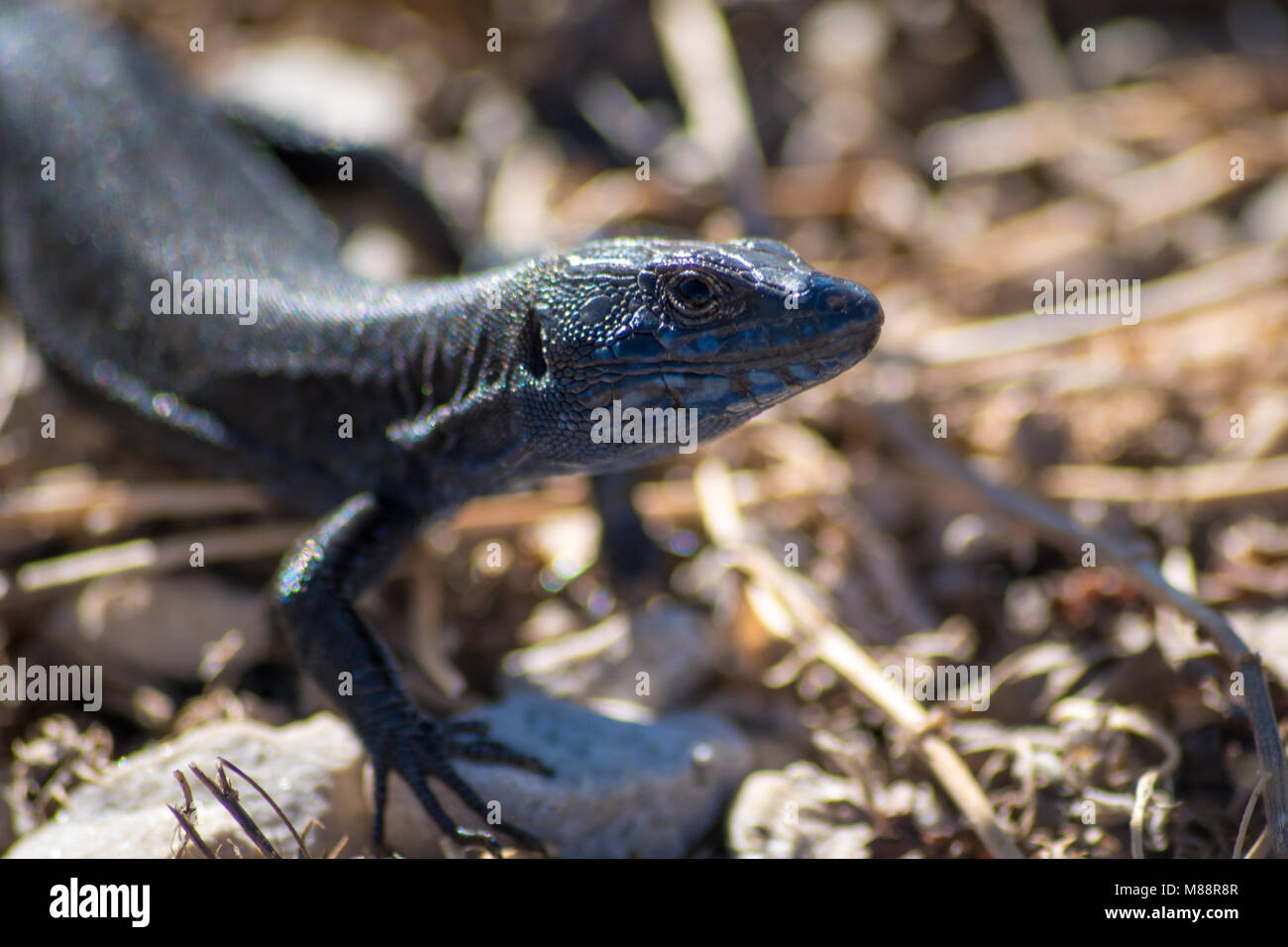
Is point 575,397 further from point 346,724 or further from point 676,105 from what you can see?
point 676,105

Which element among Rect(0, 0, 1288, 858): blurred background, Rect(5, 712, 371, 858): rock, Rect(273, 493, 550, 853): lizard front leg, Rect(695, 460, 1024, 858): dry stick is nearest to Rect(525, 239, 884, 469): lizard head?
Rect(273, 493, 550, 853): lizard front leg

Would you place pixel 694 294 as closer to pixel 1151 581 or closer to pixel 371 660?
pixel 371 660

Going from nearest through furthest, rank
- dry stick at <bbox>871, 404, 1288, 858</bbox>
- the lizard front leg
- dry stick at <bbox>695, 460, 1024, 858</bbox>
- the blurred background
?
dry stick at <bbox>871, 404, 1288, 858</bbox>, dry stick at <bbox>695, 460, 1024, 858</bbox>, the lizard front leg, the blurred background

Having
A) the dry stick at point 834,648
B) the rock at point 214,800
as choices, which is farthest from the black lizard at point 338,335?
the dry stick at point 834,648

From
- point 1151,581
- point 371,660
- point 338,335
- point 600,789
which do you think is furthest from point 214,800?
point 1151,581

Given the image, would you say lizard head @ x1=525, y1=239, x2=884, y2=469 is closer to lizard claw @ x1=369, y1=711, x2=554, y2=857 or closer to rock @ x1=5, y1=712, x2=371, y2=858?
lizard claw @ x1=369, y1=711, x2=554, y2=857

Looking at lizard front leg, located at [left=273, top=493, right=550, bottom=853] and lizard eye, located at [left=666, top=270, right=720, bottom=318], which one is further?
lizard front leg, located at [left=273, top=493, right=550, bottom=853]

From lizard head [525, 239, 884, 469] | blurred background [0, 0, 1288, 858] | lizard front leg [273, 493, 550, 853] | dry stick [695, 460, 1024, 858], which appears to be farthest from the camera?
blurred background [0, 0, 1288, 858]
